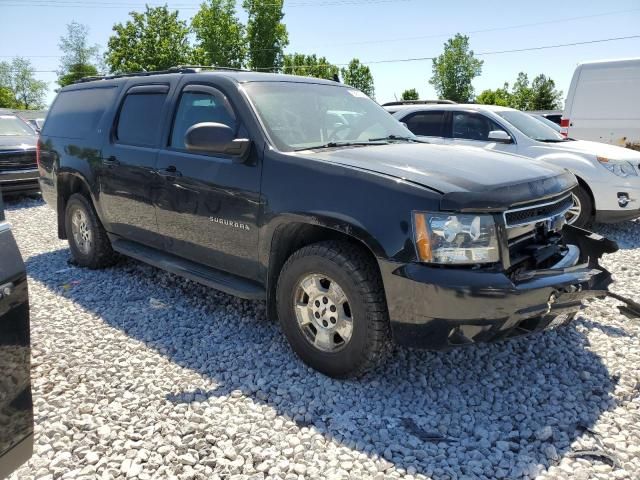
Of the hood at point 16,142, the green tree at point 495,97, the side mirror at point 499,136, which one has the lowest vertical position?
the hood at point 16,142

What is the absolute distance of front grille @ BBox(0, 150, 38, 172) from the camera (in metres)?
9.73

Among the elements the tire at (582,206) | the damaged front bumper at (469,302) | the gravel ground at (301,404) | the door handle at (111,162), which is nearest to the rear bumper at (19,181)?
the door handle at (111,162)

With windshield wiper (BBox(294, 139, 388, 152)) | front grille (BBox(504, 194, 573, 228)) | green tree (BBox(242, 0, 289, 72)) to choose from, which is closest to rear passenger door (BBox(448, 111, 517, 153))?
windshield wiper (BBox(294, 139, 388, 152))

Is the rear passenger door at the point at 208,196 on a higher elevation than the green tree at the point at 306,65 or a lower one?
lower

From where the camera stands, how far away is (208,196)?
3.75 metres

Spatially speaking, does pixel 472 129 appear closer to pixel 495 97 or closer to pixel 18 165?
pixel 18 165

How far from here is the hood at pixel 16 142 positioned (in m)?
9.85

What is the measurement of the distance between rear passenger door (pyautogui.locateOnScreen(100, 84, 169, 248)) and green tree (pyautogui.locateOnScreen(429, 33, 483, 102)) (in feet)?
162

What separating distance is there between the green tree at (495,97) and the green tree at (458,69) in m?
2.18

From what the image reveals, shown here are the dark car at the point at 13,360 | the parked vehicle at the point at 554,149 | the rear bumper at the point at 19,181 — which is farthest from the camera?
the rear bumper at the point at 19,181

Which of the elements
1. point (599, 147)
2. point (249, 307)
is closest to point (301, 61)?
point (599, 147)

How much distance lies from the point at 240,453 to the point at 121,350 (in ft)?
4.91

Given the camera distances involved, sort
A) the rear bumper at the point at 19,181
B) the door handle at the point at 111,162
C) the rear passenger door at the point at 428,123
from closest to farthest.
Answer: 1. the door handle at the point at 111,162
2. the rear passenger door at the point at 428,123
3. the rear bumper at the point at 19,181

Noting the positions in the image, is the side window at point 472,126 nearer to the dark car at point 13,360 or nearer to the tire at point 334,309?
the tire at point 334,309
